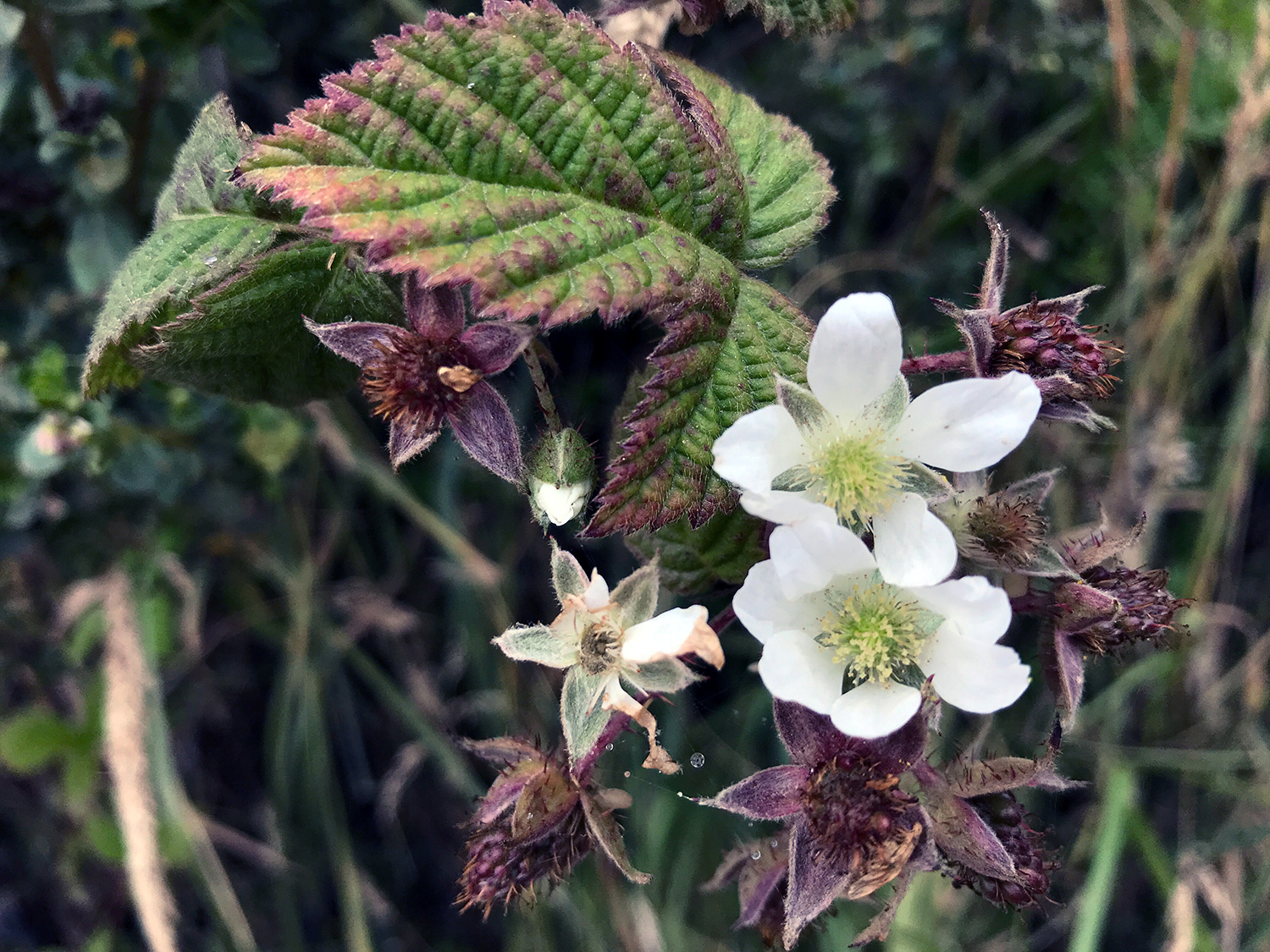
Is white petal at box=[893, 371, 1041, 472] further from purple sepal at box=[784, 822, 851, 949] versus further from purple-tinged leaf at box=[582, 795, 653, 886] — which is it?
purple-tinged leaf at box=[582, 795, 653, 886]

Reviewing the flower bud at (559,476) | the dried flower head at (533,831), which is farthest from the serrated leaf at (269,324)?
the dried flower head at (533,831)

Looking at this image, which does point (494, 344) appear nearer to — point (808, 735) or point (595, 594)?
point (595, 594)

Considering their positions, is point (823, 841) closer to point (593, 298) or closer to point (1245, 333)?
point (593, 298)

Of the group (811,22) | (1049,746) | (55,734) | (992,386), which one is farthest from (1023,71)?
(55,734)

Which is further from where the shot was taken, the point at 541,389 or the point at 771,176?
the point at 771,176

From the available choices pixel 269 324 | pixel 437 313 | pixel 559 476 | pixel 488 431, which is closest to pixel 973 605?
pixel 559 476

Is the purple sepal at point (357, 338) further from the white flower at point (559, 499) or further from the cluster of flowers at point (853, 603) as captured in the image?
the white flower at point (559, 499)
